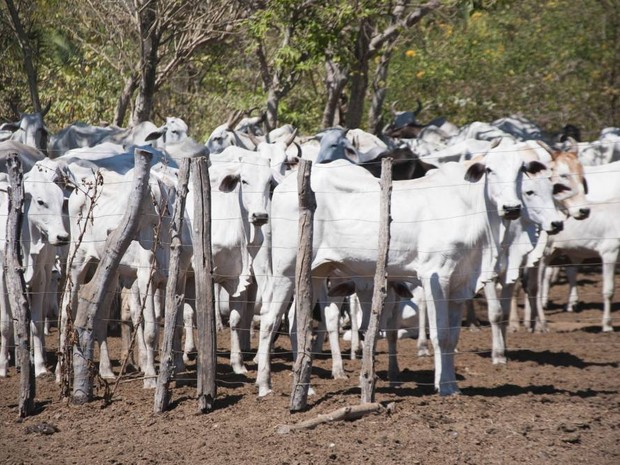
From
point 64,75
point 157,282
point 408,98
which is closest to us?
point 157,282

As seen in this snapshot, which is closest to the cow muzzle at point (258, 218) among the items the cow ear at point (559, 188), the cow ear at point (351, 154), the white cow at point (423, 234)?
the white cow at point (423, 234)

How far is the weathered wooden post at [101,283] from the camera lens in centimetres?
792

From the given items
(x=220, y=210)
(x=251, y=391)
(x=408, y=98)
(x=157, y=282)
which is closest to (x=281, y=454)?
(x=251, y=391)

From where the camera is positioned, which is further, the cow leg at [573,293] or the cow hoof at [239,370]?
Result: the cow leg at [573,293]

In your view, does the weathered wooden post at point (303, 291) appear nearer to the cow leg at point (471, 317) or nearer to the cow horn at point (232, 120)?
the cow leg at point (471, 317)

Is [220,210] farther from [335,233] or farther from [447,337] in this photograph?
[447,337]

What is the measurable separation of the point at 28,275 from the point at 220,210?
1.87m

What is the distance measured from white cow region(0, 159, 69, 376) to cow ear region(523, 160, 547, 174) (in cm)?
404

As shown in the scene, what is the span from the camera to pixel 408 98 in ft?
→ 81.3

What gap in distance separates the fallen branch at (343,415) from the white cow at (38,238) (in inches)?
124

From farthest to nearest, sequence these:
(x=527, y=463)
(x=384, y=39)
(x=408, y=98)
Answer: (x=408, y=98), (x=384, y=39), (x=527, y=463)

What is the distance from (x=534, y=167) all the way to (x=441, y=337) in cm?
177

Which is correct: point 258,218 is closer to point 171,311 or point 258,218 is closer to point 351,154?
point 171,311

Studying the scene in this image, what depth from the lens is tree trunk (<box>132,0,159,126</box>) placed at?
15930 millimetres
